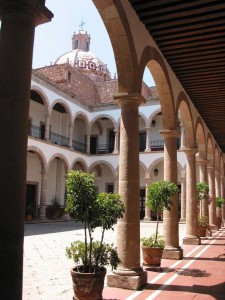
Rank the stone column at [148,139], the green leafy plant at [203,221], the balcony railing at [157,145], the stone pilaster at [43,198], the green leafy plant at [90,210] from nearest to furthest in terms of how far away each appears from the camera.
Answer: the green leafy plant at [90,210] → the green leafy plant at [203,221] → the stone pilaster at [43,198] → the stone column at [148,139] → the balcony railing at [157,145]

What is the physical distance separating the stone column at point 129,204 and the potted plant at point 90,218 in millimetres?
680

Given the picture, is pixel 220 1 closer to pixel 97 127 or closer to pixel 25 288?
pixel 25 288

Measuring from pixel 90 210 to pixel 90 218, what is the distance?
110 millimetres

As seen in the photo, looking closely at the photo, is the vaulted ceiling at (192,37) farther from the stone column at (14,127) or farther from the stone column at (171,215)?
the stone column at (14,127)

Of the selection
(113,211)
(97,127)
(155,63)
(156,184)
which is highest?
(97,127)

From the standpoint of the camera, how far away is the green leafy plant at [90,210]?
4426mm

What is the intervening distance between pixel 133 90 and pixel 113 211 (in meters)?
2.09

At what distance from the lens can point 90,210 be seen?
4.43m

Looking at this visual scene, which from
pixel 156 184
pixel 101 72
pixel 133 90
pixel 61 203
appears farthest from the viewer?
pixel 101 72

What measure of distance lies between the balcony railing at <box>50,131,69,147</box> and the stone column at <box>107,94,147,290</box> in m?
20.0

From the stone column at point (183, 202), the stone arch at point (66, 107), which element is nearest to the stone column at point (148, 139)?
the stone column at point (183, 202)

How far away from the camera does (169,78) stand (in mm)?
8266

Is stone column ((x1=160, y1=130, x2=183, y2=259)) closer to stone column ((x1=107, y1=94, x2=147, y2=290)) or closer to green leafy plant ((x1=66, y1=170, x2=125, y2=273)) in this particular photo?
stone column ((x1=107, y1=94, x2=147, y2=290))

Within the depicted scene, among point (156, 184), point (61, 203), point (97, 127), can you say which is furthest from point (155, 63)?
point (97, 127)
